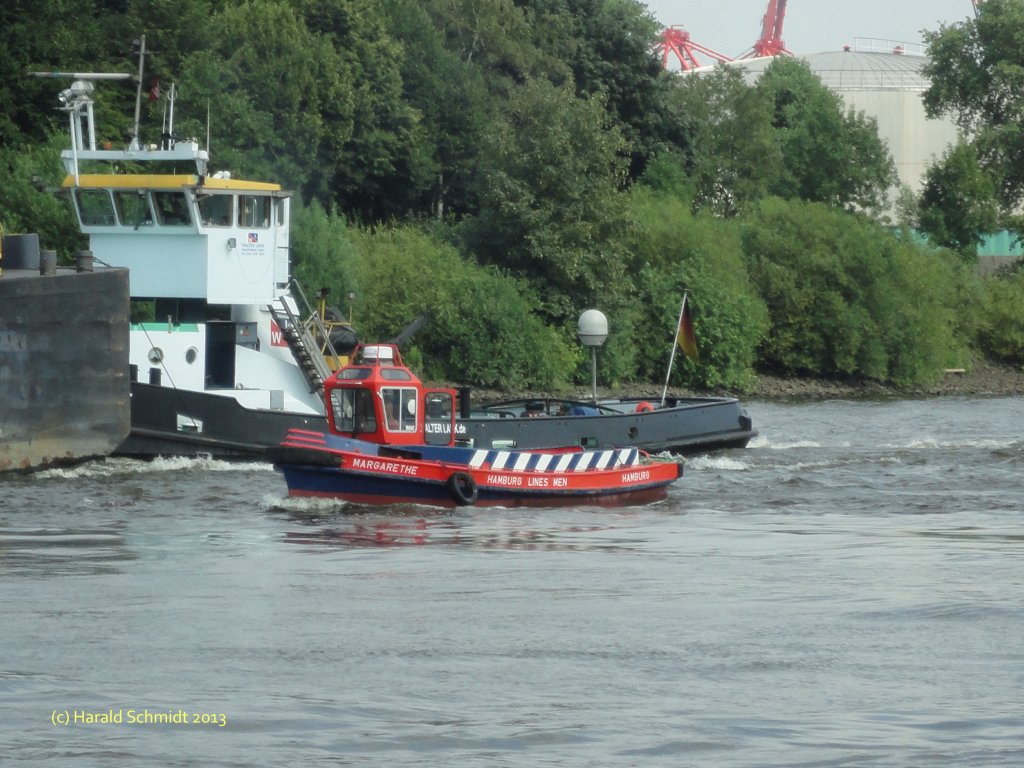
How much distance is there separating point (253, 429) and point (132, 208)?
450 centimetres

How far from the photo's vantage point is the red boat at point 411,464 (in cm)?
2348

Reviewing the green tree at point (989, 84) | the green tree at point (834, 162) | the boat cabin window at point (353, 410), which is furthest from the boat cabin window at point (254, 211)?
the green tree at point (989, 84)

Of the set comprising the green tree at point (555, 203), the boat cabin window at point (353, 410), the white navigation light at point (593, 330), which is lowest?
the boat cabin window at point (353, 410)

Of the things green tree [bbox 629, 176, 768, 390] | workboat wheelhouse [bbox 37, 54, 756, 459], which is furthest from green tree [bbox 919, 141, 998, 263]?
workboat wheelhouse [bbox 37, 54, 756, 459]

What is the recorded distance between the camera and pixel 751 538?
2117 centimetres

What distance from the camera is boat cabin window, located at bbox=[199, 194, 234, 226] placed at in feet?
99.6

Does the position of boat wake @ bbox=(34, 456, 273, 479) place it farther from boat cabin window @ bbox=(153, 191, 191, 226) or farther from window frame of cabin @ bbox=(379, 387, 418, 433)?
window frame of cabin @ bbox=(379, 387, 418, 433)

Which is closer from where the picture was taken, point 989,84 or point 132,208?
point 132,208

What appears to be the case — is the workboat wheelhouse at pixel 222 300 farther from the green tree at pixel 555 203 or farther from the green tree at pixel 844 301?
the green tree at pixel 844 301

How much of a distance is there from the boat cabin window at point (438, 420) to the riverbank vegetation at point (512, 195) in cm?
2041

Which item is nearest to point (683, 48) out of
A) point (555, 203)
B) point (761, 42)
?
point (761, 42)

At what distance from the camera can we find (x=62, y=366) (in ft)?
87.5

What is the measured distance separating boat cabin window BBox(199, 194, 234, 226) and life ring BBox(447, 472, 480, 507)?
28.6 feet

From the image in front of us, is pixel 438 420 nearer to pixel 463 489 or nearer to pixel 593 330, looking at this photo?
pixel 463 489
